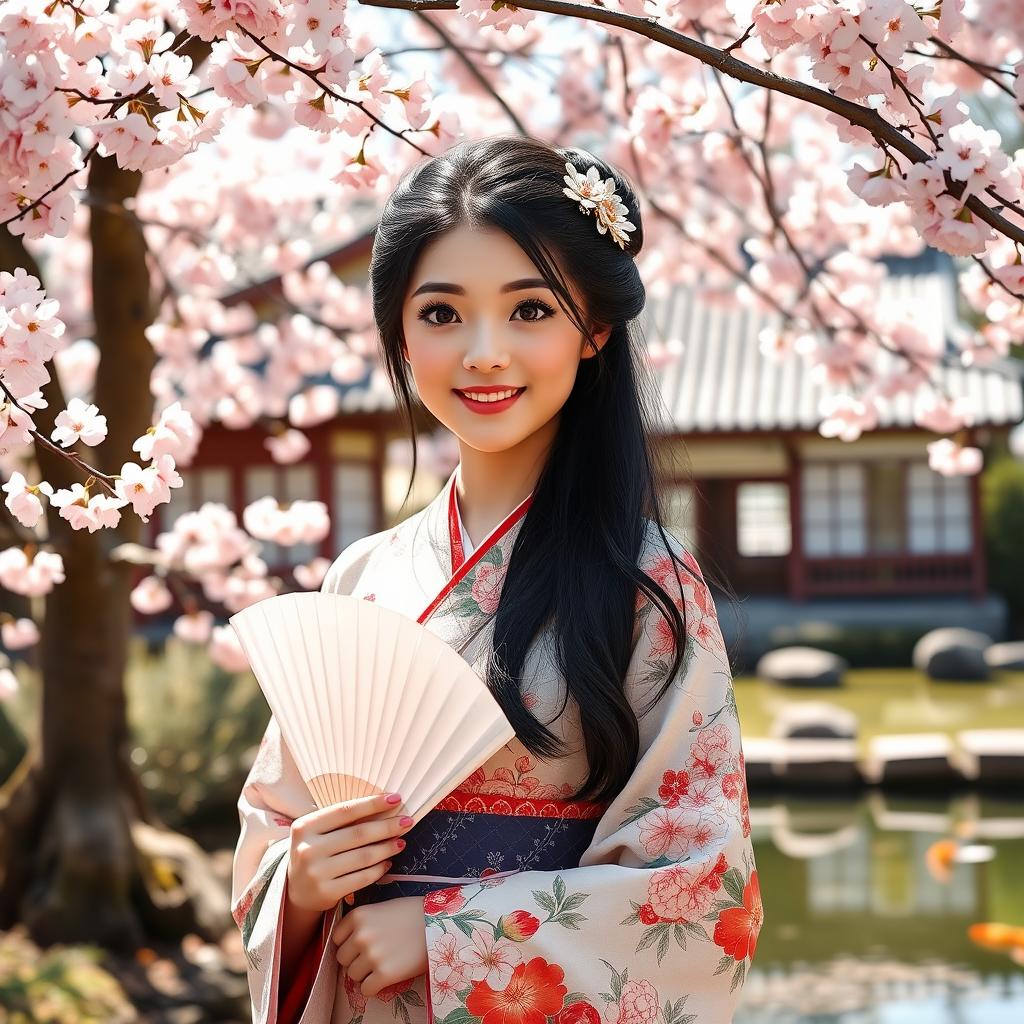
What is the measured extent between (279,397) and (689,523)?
10436 millimetres

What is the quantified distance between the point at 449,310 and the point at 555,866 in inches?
31.0

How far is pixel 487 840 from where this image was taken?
1.76m

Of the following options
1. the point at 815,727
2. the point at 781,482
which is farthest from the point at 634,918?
the point at 781,482

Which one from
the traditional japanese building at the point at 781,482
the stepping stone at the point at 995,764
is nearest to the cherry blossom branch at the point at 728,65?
the stepping stone at the point at 995,764

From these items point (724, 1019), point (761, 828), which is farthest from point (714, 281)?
point (724, 1019)

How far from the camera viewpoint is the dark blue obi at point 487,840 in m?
1.75

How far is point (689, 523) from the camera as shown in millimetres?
17188

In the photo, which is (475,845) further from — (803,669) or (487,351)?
(803,669)

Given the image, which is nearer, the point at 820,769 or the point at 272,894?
the point at 272,894

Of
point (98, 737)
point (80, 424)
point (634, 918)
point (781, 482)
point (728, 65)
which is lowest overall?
point (634, 918)

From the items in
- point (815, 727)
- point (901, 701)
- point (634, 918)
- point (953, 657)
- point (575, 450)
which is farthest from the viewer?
point (953, 657)

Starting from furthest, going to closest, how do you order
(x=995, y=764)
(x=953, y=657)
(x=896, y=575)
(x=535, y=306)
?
(x=896, y=575) → (x=953, y=657) → (x=995, y=764) → (x=535, y=306)

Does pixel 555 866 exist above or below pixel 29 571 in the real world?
below

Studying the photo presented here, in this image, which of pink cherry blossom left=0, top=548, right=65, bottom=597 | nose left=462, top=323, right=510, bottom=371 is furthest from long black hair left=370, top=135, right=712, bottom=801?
pink cherry blossom left=0, top=548, right=65, bottom=597
